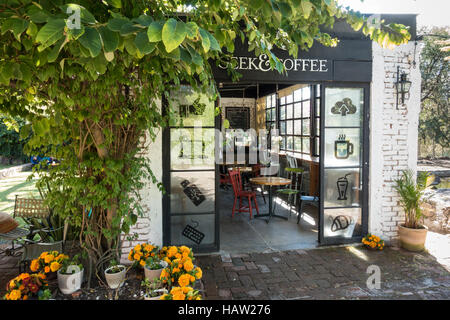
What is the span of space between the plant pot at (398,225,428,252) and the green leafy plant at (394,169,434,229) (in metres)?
0.11

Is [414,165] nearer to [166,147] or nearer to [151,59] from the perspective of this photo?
[166,147]

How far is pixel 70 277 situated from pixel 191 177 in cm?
189

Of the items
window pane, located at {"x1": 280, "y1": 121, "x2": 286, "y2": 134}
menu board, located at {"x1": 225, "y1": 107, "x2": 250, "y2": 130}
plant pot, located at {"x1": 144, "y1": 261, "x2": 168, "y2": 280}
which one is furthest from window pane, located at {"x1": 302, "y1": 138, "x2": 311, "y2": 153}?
plant pot, located at {"x1": 144, "y1": 261, "x2": 168, "y2": 280}

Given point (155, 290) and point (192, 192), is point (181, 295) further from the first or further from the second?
point (192, 192)

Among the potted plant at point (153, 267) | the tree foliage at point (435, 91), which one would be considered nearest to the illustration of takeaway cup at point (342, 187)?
the potted plant at point (153, 267)

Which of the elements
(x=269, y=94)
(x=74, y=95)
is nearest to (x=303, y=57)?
(x=74, y=95)

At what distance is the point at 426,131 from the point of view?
15031 mm

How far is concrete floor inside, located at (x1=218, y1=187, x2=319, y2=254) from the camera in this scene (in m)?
4.26

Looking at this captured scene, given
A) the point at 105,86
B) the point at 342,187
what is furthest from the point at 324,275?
the point at 105,86

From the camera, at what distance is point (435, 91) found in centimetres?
1359

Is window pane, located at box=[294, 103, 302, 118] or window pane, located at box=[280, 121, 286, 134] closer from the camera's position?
window pane, located at box=[294, 103, 302, 118]

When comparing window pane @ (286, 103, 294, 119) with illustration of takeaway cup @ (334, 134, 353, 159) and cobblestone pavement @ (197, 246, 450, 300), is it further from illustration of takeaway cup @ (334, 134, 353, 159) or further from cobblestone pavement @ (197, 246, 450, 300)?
cobblestone pavement @ (197, 246, 450, 300)

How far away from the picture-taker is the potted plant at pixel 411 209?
3984 mm
